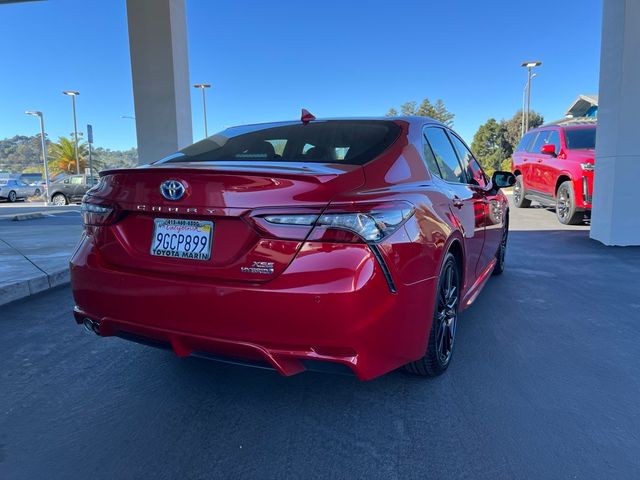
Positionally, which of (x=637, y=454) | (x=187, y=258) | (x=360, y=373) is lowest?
(x=637, y=454)

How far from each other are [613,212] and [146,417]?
23.2 ft

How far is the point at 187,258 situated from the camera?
7.40ft

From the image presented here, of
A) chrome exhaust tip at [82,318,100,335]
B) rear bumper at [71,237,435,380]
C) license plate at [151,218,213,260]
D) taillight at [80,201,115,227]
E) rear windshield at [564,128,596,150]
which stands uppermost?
rear windshield at [564,128,596,150]

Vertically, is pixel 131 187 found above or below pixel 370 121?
below

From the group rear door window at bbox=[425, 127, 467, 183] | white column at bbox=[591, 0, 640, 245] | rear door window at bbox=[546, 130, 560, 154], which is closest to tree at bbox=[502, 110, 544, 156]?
rear door window at bbox=[546, 130, 560, 154]

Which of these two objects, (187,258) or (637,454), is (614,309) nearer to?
(637,454)

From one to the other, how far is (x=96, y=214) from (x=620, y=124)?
23.4 feet

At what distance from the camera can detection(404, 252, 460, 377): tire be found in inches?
108

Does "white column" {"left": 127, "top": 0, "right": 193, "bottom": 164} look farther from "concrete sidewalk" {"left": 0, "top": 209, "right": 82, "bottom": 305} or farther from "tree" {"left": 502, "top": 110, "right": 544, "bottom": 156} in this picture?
"tree" {"left": 502, "top": 110, "right": 544, "bottom": 156}

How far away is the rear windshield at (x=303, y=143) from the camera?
2664 mm

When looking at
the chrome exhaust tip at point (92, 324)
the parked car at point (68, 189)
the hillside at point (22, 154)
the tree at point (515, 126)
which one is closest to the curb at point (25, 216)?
the parked car at point (68, 189)

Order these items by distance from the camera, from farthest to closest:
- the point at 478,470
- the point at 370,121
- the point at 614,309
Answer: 1. the point at 614,309
2. the point at 370,121
3. the point at 478,470

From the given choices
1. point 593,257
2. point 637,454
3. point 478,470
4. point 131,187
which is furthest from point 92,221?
point 593,257

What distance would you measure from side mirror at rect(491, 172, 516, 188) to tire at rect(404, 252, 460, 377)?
181 centimetres
